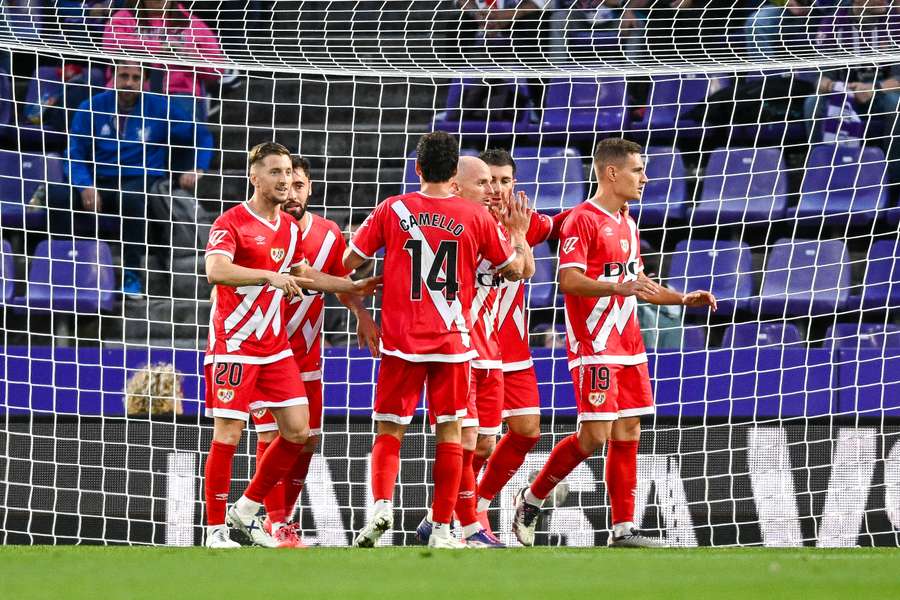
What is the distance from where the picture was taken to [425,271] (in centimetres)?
563

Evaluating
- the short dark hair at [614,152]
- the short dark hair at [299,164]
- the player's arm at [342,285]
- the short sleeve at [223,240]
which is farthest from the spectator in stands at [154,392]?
the short dark hair at [614,152]

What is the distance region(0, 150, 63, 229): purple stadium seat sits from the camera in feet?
30.2

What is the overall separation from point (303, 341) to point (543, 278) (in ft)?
9.41

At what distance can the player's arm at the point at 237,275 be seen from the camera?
18.6 feet

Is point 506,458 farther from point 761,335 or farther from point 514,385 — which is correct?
point 761,335

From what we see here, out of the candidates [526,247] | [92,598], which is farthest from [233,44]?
[92,598]

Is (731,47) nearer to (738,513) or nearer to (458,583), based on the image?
(738,513)

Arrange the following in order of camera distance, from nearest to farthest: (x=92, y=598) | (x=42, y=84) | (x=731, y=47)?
1. (x=92, y=598)
2. (x=731, y=47)
3. (x=42, y=84)

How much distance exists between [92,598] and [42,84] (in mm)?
7272

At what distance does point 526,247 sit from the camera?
235 inches

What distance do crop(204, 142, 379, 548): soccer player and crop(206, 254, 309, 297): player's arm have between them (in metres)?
0.03

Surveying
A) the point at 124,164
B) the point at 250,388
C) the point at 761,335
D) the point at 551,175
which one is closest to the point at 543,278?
the point at 551,175

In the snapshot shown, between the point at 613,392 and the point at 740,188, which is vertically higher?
the point at 740,188

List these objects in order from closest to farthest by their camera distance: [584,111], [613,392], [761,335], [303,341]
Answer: [613,392] → [303,341] → [761,335] → [584,111]
